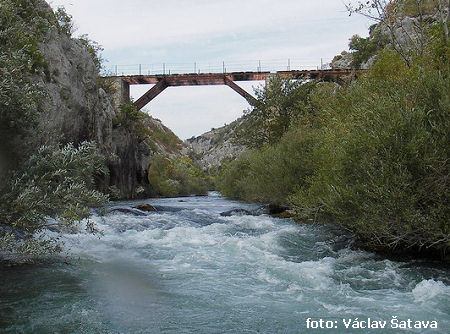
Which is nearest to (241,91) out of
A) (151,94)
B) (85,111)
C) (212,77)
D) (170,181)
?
(212,77)

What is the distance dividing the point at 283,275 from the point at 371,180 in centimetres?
332

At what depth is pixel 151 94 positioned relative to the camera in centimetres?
5319

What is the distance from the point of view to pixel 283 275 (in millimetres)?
11375

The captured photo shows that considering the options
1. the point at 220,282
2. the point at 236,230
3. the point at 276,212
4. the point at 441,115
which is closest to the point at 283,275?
the point at 220,282

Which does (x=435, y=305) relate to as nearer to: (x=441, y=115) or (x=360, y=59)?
(x=441, y=115)

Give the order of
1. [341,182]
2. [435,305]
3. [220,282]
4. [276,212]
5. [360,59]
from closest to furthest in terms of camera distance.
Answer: [435,305], [220,282], [341,182], [276,212], [360,59]

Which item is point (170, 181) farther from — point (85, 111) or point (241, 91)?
point (85, 111)

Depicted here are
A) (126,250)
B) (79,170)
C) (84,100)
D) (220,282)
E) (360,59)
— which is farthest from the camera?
(360,59)

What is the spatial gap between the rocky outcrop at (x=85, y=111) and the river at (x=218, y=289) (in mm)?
5756

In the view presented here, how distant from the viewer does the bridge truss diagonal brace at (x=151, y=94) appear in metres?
52.4

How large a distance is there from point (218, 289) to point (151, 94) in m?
45.4

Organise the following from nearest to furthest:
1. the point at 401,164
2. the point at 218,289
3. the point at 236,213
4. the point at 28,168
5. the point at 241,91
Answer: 1. the point at 28,168
2. the point at 218,289
3. the point at 401,164
4. the point at 236,213
5. the point at 241,91

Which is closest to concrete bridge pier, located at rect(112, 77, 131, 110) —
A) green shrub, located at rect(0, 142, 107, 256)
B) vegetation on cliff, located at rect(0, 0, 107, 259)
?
vegetation on cliff, located at rect(0, 0, 107, 259)

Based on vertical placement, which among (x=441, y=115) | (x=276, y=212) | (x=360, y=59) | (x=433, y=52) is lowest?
(x=276, y=212)
